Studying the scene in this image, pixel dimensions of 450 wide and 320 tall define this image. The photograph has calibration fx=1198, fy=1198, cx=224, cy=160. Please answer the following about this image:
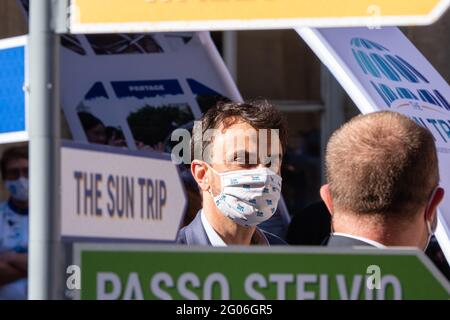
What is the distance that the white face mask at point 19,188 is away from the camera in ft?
16.6

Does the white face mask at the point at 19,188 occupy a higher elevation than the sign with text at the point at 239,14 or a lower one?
lower

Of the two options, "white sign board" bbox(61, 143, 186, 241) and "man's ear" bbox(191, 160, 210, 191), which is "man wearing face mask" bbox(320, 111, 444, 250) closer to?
"white sign board" bbox(61, 143, 186, 241)

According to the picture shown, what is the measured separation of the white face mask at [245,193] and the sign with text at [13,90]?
1.31 meters

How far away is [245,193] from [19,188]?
1.52m

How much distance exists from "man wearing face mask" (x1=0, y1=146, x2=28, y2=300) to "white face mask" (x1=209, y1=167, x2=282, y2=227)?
0.99 meters

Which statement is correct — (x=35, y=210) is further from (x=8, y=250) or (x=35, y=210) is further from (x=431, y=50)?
(x=431, y=50)

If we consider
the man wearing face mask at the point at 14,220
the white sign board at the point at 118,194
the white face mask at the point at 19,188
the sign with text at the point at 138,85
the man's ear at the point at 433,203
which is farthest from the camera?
the white face mask at the point at 19,188

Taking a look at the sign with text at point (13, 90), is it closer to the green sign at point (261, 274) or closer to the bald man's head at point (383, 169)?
the green sign at point (261, 274)

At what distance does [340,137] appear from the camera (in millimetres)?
3010

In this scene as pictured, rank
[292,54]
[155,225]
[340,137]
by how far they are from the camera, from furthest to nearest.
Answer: [292,54], [340,137], [155,225]

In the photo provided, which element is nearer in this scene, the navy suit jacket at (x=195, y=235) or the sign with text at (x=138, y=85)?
the navy suit jacket at (x=195, y=235)

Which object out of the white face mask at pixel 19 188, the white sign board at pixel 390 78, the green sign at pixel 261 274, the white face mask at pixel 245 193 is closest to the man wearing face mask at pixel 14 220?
the white face mask at pixel 19 188
